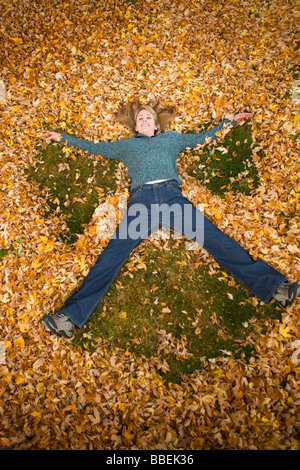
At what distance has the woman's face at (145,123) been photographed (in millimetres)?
5270

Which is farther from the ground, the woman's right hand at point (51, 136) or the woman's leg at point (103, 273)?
the woman's right hand at point (51, 136)

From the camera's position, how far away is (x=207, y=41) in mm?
6289

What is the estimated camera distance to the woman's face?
5270 mm

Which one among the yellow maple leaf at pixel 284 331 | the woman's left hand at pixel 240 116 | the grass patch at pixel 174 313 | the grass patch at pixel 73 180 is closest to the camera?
the yellow maple leaf at pixel 284 331

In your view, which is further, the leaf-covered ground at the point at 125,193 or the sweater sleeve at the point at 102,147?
the sweater sleeve at the point at 102,147

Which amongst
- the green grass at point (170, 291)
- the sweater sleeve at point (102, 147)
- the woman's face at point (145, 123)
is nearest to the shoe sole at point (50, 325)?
the green grass at point (170, 291)

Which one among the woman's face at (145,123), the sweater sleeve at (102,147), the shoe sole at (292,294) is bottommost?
the shoe sole at (292,294)

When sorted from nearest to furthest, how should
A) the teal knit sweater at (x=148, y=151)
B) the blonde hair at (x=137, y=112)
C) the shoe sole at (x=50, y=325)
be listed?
the shoe sole at (x=50, y=325), the teal knit sweater at (x=148, y=151), the blonde hair at (x=137, y=112)

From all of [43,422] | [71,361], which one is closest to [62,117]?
A: [71,361]

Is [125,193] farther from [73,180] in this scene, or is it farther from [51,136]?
[51,136]

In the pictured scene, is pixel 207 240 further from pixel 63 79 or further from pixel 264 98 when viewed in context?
pixel 63 79

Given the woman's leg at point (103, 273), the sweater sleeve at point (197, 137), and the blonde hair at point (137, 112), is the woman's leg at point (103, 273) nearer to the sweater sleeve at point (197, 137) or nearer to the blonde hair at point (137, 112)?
the sweater sleeve at point (197, 137)

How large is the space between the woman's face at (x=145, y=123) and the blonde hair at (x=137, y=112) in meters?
0.28

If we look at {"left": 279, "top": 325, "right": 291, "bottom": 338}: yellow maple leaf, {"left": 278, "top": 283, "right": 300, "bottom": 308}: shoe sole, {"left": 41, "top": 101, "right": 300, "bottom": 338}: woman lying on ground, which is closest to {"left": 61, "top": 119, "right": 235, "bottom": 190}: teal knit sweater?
{"left": 41, "top": 101, "right": 300, "bottom": 338}: woman lying on ground
